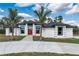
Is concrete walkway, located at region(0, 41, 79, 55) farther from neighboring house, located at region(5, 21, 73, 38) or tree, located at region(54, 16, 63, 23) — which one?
tree, located at region(54, 16, 63, 23)

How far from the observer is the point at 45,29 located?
10.9 metres

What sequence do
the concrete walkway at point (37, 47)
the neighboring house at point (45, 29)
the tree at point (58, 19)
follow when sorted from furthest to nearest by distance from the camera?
the neighboring house at point (45, 29) → the tree at point (58, 19) → the concrete walkway at point (37, 47)

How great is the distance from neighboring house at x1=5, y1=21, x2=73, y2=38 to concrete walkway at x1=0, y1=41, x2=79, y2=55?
343mm

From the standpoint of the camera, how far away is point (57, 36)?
11.0m

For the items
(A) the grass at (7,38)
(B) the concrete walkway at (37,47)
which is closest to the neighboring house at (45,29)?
(A) the grass at (7,38)

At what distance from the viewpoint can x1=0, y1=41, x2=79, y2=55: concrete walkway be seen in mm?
10484

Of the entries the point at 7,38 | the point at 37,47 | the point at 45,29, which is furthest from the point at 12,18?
the point at 37,47

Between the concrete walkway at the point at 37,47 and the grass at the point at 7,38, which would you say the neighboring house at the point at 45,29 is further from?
the concrete walkway at the point at 37,47

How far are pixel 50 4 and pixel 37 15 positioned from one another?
648mm

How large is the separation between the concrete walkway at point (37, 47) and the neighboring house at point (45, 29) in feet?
1.13

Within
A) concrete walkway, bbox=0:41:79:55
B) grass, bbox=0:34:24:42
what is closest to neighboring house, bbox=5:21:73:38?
grass, bbox=0:34:24:42

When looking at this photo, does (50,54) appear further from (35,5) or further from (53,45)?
(35,5)

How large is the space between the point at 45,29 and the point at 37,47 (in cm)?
77

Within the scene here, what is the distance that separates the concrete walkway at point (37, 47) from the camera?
34.4ft
